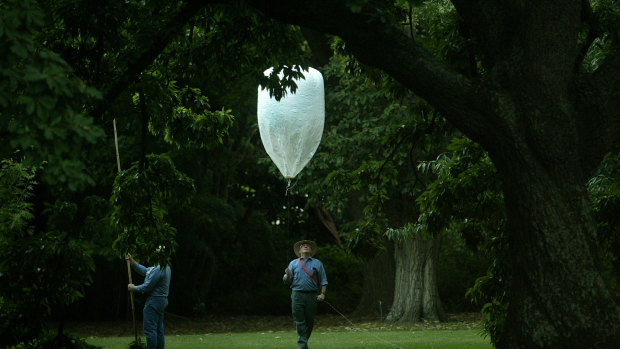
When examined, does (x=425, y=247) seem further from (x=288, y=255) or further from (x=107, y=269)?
(x=107, y=269)

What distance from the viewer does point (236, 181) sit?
28141 millimetres

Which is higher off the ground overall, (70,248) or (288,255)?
(288,255)

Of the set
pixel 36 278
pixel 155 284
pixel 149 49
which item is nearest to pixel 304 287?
pixel 155 284

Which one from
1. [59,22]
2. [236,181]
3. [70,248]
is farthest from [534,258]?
[236,181]

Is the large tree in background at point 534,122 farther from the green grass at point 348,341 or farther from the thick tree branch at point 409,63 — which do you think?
the green grass at point 348,341

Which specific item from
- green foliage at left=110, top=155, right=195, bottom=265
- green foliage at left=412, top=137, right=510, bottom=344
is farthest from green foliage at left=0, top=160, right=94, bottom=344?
green foliage at left=412, top=137, right=510, bottom=344

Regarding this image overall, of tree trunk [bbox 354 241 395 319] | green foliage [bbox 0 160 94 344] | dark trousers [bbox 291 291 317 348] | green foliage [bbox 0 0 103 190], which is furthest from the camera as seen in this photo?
tree trunk [bbox 354 241 395 319]

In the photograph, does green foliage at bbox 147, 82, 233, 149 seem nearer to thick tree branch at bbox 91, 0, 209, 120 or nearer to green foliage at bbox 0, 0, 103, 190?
thick tree branch at bbox 91, 0, 209, 120

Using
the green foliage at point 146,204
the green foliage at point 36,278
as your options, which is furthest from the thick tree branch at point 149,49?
the green foliage at point 146,204

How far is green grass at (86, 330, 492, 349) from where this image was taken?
46.8 feet

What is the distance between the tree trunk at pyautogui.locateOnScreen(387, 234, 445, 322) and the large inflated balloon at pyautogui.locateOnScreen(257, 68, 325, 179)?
10470mm

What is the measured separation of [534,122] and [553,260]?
1.13m

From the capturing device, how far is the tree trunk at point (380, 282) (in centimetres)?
2333

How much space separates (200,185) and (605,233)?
1570cm
